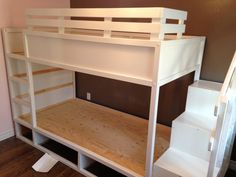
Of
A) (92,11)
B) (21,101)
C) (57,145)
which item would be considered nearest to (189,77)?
(92,11)

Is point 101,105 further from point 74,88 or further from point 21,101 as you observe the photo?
point 21,101

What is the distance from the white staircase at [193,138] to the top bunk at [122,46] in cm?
29

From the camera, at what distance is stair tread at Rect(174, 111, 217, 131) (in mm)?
1760

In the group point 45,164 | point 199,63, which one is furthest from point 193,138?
point 45,164

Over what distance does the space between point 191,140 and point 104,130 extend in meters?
1.02

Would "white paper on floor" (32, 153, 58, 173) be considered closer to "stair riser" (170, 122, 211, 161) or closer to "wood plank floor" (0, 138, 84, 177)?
"wood plank floor" (0, 138, 84, 177)

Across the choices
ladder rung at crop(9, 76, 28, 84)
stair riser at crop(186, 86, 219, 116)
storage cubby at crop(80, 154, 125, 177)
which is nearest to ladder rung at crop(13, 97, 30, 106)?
ladder rung at crop(9, 76, 28, 84)

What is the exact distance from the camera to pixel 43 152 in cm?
247

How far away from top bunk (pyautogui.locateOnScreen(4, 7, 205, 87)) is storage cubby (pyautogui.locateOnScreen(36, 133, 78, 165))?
0.99m

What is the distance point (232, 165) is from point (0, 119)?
265cm

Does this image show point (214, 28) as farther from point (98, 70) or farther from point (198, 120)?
point (98, 70)

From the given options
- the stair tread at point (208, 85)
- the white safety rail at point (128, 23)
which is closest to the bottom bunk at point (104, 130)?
the stair tread at point (208, 85)

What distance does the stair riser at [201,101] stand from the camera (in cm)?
191

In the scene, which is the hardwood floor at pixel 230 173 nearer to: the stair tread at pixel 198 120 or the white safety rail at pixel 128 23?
the stair tread at pixel 198 120
